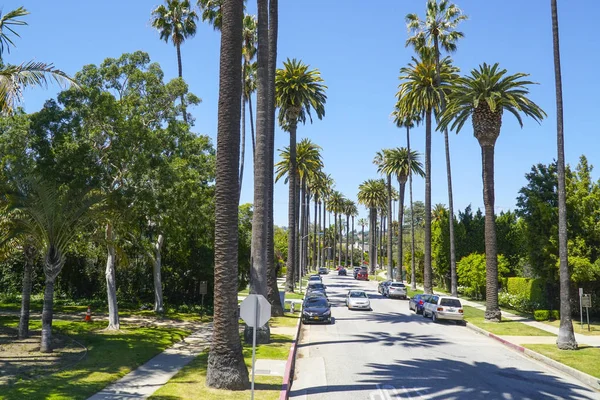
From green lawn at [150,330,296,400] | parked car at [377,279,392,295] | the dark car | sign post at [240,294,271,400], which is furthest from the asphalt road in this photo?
parked car at [377,279,392,295]

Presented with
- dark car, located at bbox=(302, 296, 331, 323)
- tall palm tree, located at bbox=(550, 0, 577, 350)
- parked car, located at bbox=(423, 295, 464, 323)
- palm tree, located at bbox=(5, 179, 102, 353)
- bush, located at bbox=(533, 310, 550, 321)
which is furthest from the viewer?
bush, located at bbox=(533, 310, 550, 321)

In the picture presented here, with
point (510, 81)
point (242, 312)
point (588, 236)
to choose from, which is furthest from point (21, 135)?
point (588, 236)

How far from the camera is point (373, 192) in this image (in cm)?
9788

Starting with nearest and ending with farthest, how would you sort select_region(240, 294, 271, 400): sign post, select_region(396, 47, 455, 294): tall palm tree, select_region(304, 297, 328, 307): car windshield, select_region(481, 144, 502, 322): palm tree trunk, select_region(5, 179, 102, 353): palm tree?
1. select_region(240, 294, 271, 400): sign post
2. select_region(5, 179, 102, 353): palm tree
3. select_region(304, 297, 328, 307): car windshield
4. select_region(481, 144, 502, 322): palm tree trunk
5. select_region(396, 47, 455, 294): tall palm tree

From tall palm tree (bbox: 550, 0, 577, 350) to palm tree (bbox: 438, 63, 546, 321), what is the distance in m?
7.22

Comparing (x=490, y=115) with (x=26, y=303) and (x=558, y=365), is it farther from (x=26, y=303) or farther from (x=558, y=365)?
(x=26, y=303)

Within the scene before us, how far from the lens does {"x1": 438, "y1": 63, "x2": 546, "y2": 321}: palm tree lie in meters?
29.3

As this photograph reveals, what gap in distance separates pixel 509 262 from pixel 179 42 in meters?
35.1

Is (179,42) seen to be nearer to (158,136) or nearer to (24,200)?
(158,136)

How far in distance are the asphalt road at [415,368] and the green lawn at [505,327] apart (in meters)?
1.47

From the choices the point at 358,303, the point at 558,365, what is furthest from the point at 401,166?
the point at 558,365

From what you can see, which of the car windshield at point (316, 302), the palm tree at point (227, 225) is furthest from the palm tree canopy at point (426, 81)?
the palm tree at point (227, 225)

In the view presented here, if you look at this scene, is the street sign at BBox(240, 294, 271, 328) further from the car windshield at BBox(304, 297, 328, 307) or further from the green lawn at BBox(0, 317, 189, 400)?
the car windshield at BBox(304, 297, 328, 307)

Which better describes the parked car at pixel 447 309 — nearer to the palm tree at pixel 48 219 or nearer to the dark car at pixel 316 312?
the dark car at pixel 316 312
